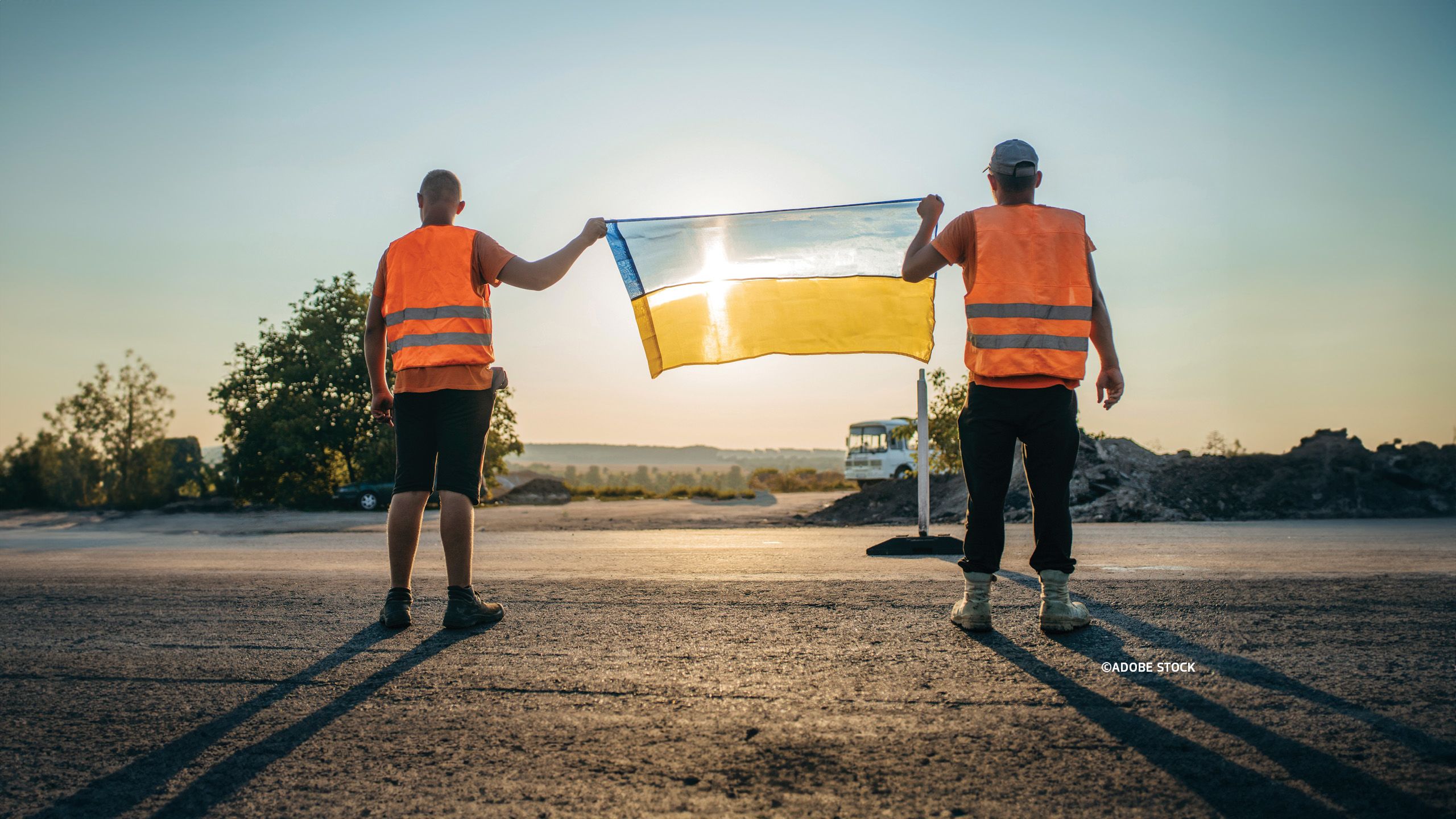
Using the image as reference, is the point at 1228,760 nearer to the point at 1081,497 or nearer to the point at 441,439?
the point at 441,439

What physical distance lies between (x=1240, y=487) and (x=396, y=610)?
→ 51.6ft

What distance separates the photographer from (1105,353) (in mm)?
3805

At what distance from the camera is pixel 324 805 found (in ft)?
5.92

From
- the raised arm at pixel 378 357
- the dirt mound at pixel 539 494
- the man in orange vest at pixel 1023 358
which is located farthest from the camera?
the dirt mound at pixel 539 494

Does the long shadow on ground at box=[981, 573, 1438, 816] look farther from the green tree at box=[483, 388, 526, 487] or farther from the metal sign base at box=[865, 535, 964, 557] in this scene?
the green tree at box=[483, 388, 526, 487]

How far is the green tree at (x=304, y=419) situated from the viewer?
2561 centimetres

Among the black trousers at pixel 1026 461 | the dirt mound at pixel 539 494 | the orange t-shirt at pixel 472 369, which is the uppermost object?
the orange t-shirt at pixel 472 369

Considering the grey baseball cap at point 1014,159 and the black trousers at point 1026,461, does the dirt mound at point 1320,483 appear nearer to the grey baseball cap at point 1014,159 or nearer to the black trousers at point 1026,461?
the black trousers at point 1026,461

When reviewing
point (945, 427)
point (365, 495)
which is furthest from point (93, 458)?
point (945, 427)

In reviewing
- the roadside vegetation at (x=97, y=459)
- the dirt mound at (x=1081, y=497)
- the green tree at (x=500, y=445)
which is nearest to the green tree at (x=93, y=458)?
the roadside vegetation at (x=97, y=459)

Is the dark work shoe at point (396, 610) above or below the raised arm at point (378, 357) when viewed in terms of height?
below

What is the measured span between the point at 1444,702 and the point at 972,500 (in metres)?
1.72

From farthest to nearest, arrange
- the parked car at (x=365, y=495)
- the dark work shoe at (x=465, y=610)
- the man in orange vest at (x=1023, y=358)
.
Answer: the parked car at (x=365, y=495) → the dark work shoe at (x=465, y=610) → the man in orange vest at (x=1023, y=358)

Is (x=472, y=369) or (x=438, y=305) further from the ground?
(x=438, y=305)
